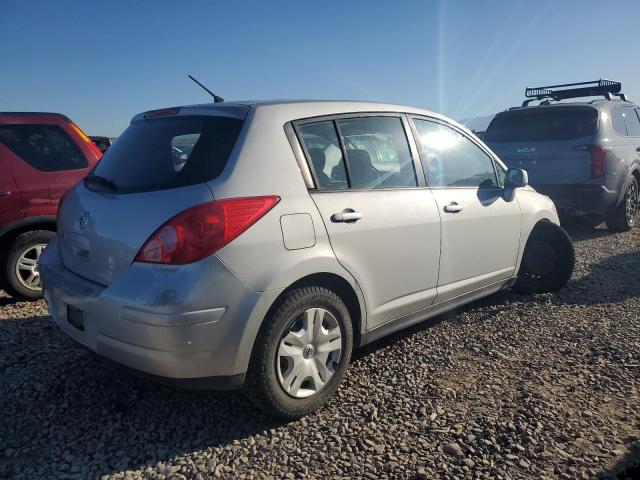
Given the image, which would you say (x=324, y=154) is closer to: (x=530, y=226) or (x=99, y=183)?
(x=99, y=183)

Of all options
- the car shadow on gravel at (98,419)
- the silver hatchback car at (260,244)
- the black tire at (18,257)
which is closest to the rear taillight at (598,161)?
the silver hatchback car at (260,244)

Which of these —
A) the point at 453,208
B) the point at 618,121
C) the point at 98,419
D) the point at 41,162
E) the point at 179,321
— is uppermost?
the point at 41,162

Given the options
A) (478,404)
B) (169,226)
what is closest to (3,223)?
(169,226)

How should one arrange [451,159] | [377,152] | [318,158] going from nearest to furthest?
[318,158] < [377,152] < [451,159]

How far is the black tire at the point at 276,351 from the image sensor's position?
2.41 metres

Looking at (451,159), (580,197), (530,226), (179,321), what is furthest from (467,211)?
(580,197)

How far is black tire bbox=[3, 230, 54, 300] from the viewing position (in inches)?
175

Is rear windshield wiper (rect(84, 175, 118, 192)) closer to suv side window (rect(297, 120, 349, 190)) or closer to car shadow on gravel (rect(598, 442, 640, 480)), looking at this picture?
suv side window (rect(297, 120, 349, 190))

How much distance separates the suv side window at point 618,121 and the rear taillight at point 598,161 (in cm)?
73

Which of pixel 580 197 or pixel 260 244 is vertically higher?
pixel 260 244

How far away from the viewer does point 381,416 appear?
2721 mm

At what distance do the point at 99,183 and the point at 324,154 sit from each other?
1.26 m

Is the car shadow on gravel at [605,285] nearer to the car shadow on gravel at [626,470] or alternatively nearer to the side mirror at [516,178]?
the side mirror at [516,178]

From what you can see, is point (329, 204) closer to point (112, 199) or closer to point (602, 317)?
point (112, 199)
